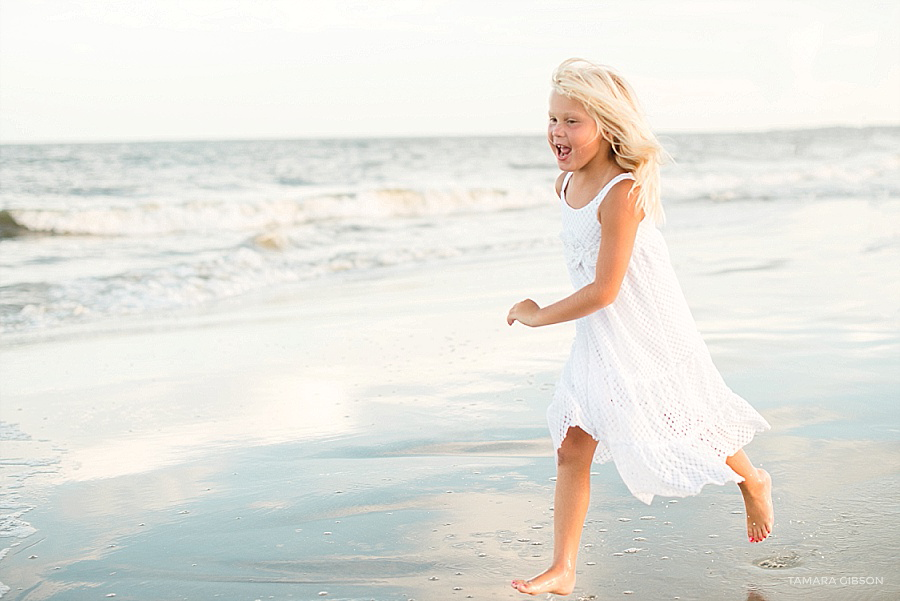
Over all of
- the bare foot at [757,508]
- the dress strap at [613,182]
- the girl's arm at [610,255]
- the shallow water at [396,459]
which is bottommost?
the shallow water at [396,459]

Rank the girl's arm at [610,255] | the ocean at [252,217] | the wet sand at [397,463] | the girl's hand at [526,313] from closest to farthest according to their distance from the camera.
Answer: the girl's arm at [610,255] < the girl's hand at [526,313] < the wet sand at [397,463] < the ocean at [252,217]

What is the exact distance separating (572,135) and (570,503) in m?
1.06

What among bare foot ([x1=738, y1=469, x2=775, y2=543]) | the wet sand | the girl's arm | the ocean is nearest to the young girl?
the girl's arm

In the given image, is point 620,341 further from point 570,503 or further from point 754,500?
point 754,500

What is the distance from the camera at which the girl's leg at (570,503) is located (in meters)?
2.88

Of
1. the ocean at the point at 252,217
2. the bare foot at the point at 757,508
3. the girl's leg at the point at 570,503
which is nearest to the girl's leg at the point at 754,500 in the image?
the bare foot at the point at 757,508

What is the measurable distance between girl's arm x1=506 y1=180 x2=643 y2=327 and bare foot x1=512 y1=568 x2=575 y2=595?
0.72 m

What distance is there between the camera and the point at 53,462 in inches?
175

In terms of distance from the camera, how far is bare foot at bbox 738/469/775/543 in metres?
3.13

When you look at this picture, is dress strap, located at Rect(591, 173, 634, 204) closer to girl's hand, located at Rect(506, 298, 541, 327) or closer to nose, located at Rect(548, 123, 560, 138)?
nose, located at Rect(548, 123, 560, 138)

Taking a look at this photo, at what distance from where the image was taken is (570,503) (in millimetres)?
2957

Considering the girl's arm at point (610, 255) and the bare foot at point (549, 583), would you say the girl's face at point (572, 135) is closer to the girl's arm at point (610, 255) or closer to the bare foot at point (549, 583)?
the girl's arm at point (610, 255)

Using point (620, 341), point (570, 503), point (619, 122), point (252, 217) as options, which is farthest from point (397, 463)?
point (252, 217)

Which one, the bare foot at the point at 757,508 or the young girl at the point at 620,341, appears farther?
the bare foot at the point at 757,508
